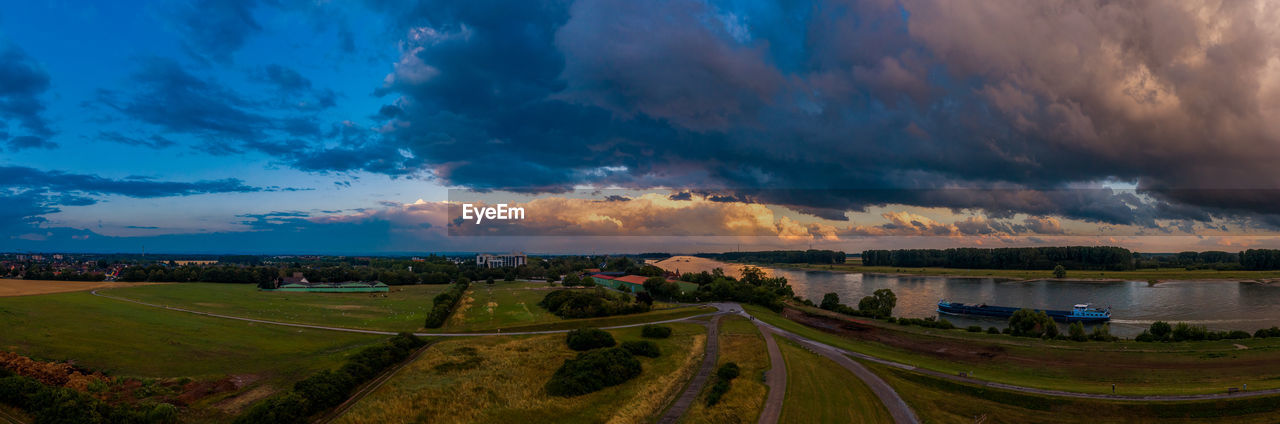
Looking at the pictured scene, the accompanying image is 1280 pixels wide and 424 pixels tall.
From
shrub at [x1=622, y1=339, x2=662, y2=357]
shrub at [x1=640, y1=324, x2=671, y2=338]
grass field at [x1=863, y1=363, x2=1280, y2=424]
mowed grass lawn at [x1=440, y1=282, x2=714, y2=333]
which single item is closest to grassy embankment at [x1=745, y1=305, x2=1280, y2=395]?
grass field at [x1=863, y1=363, x2=1280, y2=424]

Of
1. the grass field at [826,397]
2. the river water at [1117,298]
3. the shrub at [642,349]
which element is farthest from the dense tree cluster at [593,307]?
the river water at [1117,298]

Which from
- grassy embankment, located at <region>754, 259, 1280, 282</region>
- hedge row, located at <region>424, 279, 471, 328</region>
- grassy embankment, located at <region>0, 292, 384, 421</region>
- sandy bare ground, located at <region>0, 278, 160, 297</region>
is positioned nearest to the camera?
grassy embankment, located at <region>0, 292, 384, 421</region>

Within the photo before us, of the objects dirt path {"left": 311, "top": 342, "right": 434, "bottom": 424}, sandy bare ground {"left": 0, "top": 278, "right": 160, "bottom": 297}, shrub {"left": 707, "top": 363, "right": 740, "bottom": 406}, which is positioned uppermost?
sandy bare ground {"left": 0, "top": 278, "right": 160, "bottom": 297}

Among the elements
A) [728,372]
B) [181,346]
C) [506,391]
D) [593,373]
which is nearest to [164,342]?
[181,346]

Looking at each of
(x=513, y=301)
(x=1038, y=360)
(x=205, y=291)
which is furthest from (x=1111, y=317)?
(x=205, y=291)

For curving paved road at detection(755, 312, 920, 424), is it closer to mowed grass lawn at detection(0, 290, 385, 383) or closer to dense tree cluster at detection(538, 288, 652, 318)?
dense tree cluster at detection(538, 288, 652, 318)

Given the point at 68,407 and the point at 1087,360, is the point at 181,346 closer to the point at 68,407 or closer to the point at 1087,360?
the point at 68,407

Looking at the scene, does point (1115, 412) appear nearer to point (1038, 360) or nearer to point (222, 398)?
point (1038, 360)
